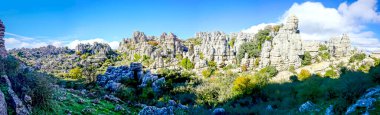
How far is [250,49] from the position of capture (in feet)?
186

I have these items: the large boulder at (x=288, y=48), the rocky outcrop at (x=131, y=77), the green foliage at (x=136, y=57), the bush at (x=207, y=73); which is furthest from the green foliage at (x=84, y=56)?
the large boulder at (x=288, y=48)

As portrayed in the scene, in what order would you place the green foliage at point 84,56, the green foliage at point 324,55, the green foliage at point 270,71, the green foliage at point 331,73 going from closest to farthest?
the green foliage at point 331,73
the green foliage at point 270,71
the green foliage at point 324,55
the green foliage at point 84,56

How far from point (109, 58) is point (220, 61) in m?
35.4

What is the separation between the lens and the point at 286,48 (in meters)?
51.7

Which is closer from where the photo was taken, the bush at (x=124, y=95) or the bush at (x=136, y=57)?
the bush at (x=124, y=95)

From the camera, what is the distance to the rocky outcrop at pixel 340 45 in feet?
178

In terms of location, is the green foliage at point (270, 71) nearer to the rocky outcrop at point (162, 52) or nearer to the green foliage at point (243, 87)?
the green foliage at point (243, 87)

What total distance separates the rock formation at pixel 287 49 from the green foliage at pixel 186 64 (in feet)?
49.4

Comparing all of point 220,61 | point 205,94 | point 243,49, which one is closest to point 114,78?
point 205,94

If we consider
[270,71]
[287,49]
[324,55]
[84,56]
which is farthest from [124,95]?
[84,56]

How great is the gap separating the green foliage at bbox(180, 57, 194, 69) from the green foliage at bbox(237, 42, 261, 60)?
1105 centimetres

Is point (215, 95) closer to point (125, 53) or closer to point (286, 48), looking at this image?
point (286, 48)

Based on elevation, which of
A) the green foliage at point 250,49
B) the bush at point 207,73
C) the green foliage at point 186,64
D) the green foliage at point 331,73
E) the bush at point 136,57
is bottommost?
the bush at point 207,73

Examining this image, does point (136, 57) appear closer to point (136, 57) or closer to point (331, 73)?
point (136, 57)
